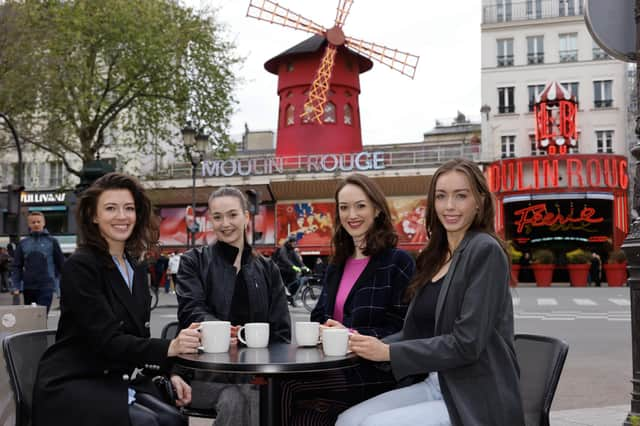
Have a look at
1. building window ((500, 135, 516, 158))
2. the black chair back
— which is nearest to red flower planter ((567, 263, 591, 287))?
building window ((500, 135, 516, 158))

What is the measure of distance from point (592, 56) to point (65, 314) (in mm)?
26236

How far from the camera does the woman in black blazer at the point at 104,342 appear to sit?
233cm

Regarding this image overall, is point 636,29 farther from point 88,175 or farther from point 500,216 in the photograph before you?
point 500,216

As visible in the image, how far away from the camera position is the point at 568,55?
26016 mm

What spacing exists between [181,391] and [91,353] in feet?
1.22

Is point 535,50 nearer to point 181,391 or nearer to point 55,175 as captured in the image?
point 55,175

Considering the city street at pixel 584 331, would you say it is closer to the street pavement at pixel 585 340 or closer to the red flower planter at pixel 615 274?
the street pavement at pixel 585 340

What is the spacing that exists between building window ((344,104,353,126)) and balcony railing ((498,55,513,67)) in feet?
18.9

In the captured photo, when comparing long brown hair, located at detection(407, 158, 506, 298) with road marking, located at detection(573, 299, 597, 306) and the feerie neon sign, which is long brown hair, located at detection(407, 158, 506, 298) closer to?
road marking, located at detection(573, 299, 597, 306)

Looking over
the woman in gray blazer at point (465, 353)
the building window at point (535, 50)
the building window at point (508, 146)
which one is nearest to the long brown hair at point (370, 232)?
the woman in gray blazer at point (465, 353)

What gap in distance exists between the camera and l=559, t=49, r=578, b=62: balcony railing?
25.9 m

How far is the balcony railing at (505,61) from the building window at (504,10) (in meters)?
1.46

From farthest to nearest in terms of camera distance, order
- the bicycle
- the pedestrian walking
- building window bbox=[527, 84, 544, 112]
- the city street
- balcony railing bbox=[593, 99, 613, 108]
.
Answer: building window bbox=[527, 84, 544, 112] < balcony railing bbox=[593, 99, 613, 108] < the bicycle < the pedestrian walking < the city street

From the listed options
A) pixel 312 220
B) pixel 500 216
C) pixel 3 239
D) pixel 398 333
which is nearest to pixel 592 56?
pixel 500 216
